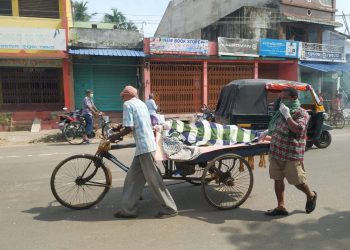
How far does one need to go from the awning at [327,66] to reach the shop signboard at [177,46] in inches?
256

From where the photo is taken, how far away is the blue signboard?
18.6 meters

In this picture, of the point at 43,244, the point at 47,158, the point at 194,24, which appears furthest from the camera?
the point at 194,24

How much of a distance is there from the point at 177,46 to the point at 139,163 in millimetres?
12712

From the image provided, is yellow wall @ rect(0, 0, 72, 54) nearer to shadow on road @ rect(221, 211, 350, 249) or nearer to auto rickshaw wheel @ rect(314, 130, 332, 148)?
auto rickshaw wheel @ rect(314, 130, 332, 148)

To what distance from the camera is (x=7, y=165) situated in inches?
311

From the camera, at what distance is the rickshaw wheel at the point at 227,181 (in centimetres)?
480

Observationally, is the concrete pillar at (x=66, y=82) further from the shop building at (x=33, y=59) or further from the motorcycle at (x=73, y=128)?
the motorcycle at (x=73, y=128)

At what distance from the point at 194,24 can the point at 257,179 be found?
23122mm

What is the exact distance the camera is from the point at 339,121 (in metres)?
15.9

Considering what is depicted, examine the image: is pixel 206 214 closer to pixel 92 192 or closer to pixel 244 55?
pixel 92 192

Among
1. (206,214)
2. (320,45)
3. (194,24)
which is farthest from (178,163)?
(194,24)

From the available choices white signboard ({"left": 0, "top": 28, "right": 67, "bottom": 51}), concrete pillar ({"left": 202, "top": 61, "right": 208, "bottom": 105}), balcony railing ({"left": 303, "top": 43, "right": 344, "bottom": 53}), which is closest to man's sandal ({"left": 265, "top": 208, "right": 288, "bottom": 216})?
white signboard ({"left": 0, "top": 28, "right": 67, "bottom": 51})

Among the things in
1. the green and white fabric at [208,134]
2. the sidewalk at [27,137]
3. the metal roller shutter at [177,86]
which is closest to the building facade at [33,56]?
the sidewalk at [27,137]

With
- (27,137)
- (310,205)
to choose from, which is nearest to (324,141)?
(310,205)
